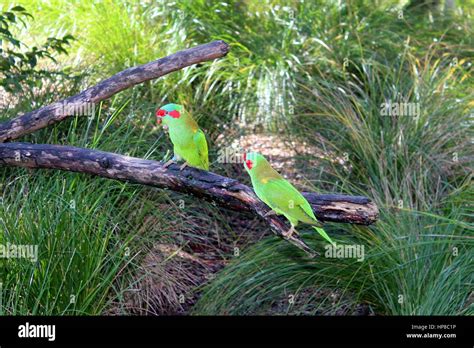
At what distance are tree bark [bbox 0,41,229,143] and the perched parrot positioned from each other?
1.89 ft

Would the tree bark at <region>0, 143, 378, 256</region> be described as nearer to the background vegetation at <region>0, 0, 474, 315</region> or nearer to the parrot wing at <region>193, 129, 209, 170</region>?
the parrot wing at <region>193, 129, 209, 170</region>

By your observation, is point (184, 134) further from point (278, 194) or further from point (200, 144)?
point (278, 194)

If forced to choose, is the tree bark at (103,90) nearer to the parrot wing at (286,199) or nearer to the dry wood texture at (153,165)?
the dry wood texture at (153,165)

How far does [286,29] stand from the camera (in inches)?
285

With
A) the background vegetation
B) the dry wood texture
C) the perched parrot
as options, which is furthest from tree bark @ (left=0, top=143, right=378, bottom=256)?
the background vegetation

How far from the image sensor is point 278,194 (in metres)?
3.72

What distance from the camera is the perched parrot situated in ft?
13.0

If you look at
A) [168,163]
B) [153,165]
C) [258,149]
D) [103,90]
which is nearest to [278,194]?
[168,163]

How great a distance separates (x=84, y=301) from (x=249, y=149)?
2599 millimetres

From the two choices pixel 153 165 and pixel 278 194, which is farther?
pixel 153 165

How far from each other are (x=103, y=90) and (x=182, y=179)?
927 mm

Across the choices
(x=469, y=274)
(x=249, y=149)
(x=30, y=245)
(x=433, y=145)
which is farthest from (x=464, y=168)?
(x=30, y=245)

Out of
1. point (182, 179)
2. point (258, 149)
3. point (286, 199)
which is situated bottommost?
point (286, 199)

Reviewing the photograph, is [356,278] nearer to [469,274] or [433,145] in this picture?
[469,274]
